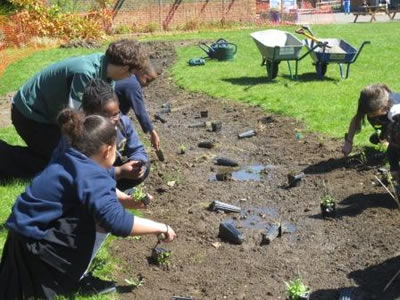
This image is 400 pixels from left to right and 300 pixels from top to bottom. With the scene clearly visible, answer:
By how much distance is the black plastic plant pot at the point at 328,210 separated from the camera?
5.85 meters

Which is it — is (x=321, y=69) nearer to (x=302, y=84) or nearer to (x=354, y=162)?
(x=302, y=84)

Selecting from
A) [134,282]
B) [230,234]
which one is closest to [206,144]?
[230,234]

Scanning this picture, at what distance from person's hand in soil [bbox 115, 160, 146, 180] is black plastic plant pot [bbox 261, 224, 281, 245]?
122cm

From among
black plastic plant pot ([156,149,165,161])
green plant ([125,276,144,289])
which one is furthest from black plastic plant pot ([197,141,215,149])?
green plant ([125,276,144,289])

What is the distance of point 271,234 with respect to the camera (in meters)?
5.44

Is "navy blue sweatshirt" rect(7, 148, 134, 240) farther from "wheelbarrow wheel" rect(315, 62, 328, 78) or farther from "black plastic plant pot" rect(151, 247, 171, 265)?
"wheelbarrow wheel" rect(315, 62, 328, 78)

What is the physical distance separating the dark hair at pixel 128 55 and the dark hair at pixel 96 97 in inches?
13.5

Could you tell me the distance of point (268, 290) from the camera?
454 centimetres

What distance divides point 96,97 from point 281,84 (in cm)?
920

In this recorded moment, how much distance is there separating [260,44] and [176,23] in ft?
70.2

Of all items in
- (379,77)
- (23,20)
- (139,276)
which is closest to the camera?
(139,276)

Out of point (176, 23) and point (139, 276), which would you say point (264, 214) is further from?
point (176, 23)

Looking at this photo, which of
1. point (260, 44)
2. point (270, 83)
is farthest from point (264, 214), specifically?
point (260, 44)

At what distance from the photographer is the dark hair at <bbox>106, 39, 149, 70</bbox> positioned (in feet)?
16.7
